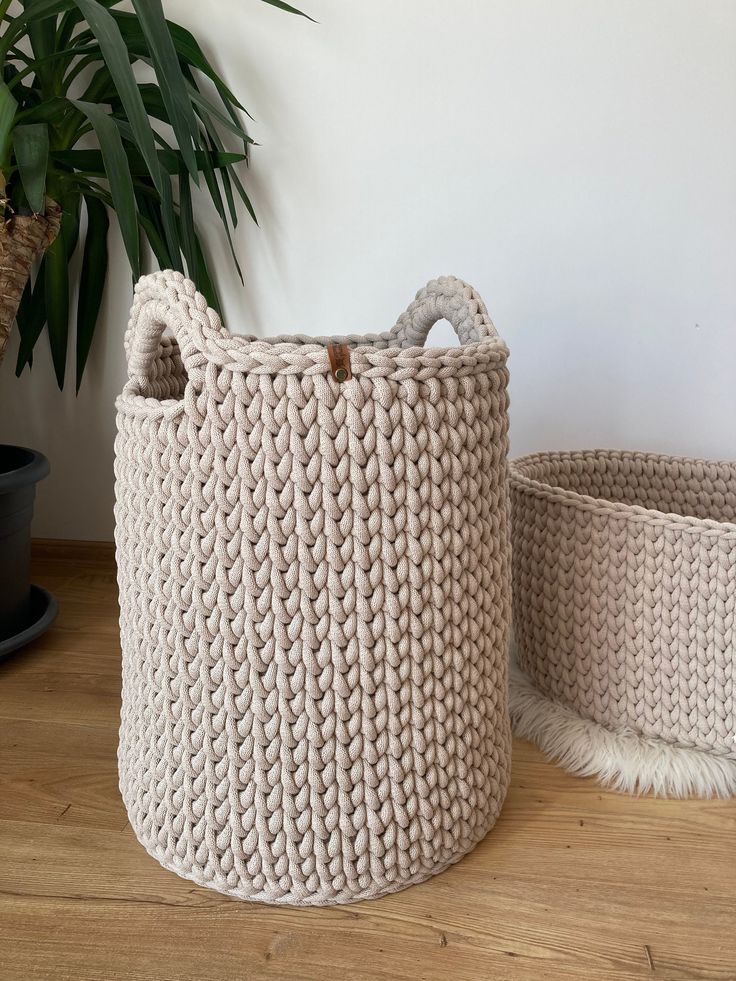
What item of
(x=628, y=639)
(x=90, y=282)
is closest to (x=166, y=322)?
(x=628, y=639)

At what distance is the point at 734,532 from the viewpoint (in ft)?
2.79

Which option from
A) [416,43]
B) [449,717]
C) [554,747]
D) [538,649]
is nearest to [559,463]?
[538,649]

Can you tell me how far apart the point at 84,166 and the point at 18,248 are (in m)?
A: 0.18

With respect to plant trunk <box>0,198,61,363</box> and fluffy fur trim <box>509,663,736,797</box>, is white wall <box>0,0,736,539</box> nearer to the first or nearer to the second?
plant trunk <box>0,198,61,363</box>

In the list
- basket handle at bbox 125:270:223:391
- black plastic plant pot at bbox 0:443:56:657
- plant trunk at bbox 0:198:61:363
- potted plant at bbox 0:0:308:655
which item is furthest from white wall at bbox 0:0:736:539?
basket handle at bbox 125:270:223:391

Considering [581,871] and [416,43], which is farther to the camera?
[416,43]

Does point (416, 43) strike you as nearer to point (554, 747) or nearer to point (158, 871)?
point (554, 747)

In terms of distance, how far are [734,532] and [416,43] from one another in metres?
0.84

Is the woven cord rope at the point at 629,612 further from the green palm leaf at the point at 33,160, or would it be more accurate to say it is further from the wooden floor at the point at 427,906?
the green palm leaf at the point at 33,160

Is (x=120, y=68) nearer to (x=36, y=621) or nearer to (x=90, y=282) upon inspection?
(x=90, y=282)

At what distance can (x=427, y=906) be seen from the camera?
2.31 ft

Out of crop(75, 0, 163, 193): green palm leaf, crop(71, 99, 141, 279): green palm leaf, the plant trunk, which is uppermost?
crop(75, 0, 163, 193): green palm leaf

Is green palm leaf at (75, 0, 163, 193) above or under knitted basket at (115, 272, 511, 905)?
above

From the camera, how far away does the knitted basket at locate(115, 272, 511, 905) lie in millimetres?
652
